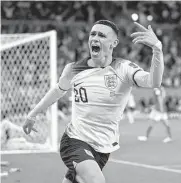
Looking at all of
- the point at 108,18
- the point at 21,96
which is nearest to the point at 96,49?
the point at 21,96

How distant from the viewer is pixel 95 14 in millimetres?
28391

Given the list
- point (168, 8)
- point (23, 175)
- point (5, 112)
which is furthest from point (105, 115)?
point (168, 8)

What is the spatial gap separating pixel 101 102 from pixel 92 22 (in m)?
22.7

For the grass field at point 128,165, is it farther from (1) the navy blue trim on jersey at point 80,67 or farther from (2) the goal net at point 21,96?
(1) the navy blue trim on jersey at point 80,67

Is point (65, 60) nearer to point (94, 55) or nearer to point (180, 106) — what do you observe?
point (180, 106)

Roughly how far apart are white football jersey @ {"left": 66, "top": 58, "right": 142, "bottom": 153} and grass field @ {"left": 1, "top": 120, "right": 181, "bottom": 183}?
11.9 ft

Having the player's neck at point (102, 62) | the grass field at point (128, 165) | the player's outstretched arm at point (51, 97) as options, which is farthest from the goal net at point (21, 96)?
the player's neck at point (102, 62)

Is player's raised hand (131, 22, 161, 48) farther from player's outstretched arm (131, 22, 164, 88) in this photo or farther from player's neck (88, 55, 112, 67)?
player's neck (88, 55, 112, 67)

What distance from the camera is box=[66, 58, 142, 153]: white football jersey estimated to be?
16.8 ft

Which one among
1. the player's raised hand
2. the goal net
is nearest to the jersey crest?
the player's raised hand

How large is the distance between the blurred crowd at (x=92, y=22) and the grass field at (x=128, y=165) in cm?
1258

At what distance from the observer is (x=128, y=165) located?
34.5 ft

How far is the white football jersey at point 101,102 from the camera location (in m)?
5.12

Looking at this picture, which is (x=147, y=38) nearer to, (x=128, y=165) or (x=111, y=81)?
(x=111, y=81)
